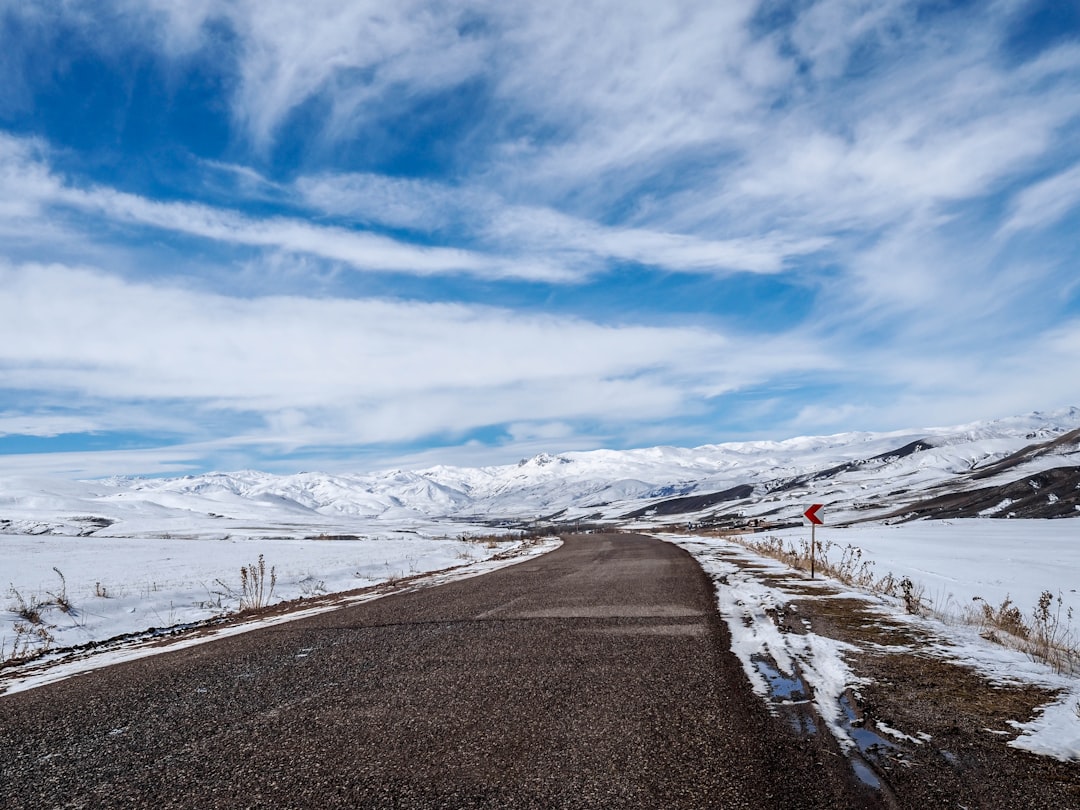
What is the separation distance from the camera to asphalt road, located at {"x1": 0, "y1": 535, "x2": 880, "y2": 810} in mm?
3781

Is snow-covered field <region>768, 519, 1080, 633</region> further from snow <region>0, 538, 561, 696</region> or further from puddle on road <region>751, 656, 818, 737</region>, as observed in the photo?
snow <region>0, 538, 561, 696</region>

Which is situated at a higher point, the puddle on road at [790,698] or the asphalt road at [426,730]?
the asphalt road at [426,730]

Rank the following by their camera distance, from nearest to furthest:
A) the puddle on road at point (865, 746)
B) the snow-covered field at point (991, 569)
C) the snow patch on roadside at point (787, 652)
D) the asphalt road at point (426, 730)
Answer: the asphalt road at point (426, 730) < the puddle on road at point (865, 746) < the snow patch on roadside at point (787, 652) < the snow-covered field at point (991, 569)

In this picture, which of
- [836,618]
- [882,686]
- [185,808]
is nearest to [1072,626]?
[836,618]

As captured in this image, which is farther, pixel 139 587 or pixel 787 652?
pixel 139 587

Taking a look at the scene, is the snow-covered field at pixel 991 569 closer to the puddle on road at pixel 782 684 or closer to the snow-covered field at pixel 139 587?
the puddle on road at pixel 782 684

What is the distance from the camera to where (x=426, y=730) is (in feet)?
15.8

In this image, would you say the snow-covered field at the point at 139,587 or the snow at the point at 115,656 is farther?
the snow-covered field at the point at 139,587

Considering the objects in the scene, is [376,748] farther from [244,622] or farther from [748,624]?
[244,622]

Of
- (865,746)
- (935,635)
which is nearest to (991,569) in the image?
(935,635)

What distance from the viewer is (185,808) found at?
366cm

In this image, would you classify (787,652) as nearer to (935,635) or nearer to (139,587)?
(935,635)

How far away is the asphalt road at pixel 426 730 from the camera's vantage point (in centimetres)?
378

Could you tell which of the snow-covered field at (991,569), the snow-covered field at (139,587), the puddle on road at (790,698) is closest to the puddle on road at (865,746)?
the puddle on road at (790,698)
